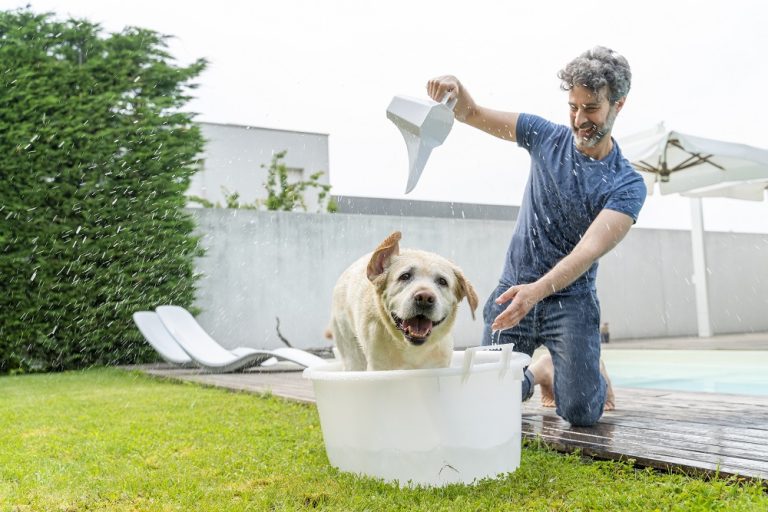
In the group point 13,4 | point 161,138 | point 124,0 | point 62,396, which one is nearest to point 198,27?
point 124,0

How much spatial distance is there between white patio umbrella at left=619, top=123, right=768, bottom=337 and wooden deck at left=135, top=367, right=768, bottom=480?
5710mm

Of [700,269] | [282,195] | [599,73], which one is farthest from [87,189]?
[700,269]

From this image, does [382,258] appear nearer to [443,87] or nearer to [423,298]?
[423,298]

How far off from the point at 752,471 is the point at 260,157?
53.8 feet

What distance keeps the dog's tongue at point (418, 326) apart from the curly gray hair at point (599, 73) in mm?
1471

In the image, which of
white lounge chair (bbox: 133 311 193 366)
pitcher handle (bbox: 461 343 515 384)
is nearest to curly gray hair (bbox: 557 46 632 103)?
pitcher handle (bbox: 461 343 515 384)

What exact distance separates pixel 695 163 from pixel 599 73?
8.41m

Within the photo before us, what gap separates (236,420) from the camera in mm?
5000

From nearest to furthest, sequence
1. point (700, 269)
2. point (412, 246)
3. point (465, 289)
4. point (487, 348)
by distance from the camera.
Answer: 1. point (487, 348)
2. point (465, 289)
3. point (412, 246)
4. point (700, 269)

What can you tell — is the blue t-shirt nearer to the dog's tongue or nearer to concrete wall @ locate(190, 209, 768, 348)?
the dog's tongue

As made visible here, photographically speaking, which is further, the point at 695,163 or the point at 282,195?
the point at 282,195

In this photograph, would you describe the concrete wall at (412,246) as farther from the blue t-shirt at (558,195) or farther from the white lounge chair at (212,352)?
the blue t-shirt at (558,195)

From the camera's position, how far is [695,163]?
35.5 ft

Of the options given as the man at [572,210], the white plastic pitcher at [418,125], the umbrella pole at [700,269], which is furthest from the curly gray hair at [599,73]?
the umbrella pole at [700,269]
